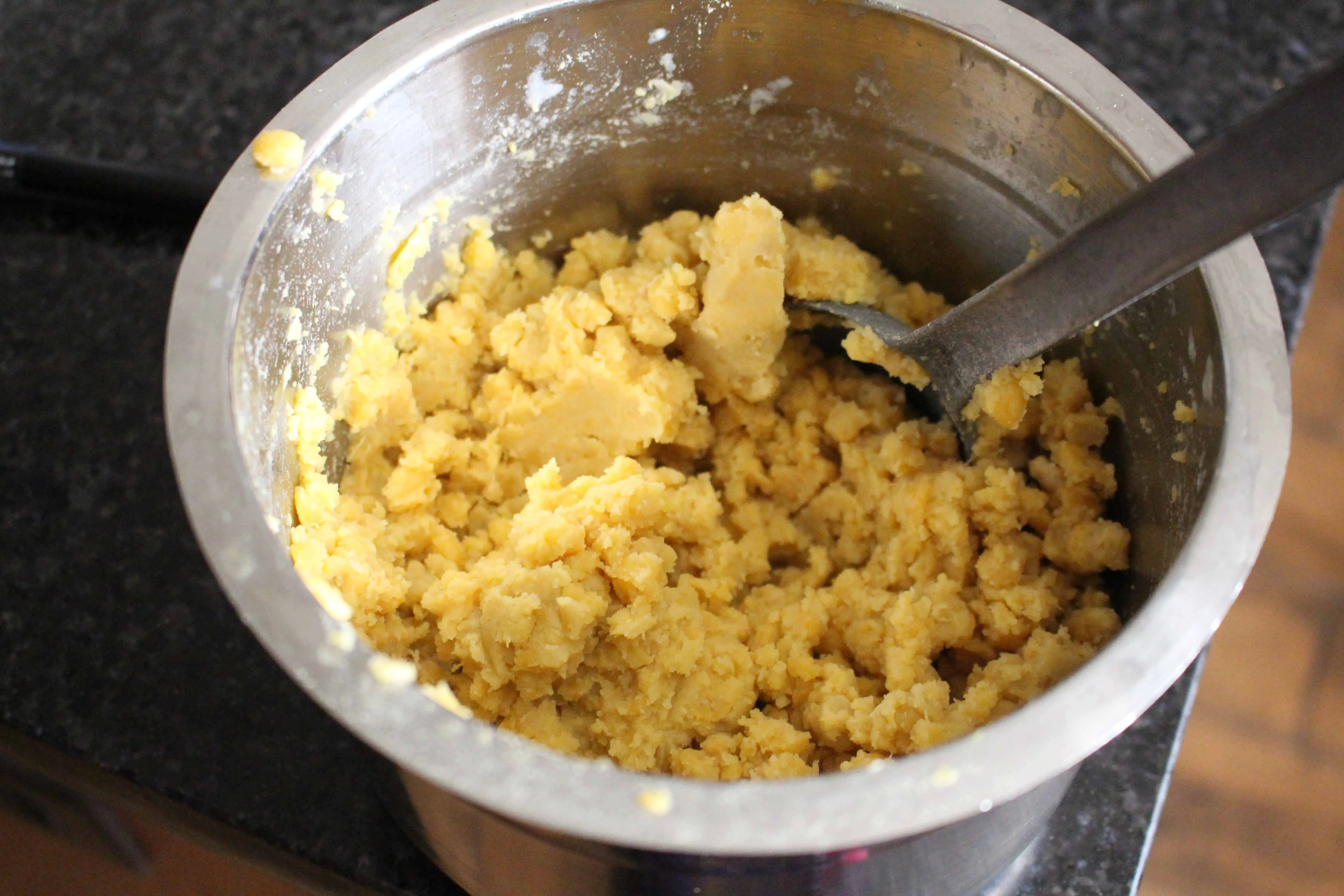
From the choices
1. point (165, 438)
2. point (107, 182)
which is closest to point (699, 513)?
point (165, 438)

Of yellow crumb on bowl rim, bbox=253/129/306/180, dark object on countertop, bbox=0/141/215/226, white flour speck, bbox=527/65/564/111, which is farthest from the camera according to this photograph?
dark object on countertop, bbox=0/141/215/226

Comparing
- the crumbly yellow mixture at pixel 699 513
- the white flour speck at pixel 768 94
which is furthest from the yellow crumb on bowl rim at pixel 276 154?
the white flour speck at pixel 768 94

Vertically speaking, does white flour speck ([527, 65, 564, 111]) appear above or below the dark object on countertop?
above

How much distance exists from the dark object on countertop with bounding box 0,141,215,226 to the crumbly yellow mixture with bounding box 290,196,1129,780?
0.29 metres

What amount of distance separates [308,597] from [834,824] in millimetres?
254

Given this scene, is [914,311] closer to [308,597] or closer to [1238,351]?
[1238,351]

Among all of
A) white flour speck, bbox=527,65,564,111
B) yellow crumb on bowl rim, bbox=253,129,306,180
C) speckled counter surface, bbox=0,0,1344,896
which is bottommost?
speckled counter surface, bbox=0,0,1344,896

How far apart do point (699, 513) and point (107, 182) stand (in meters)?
0.60

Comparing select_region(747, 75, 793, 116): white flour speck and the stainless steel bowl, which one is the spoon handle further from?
select_region(747, 75, 793, 116): white flour speck

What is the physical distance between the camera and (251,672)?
0.85 meters

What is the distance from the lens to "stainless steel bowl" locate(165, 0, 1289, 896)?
49 cm

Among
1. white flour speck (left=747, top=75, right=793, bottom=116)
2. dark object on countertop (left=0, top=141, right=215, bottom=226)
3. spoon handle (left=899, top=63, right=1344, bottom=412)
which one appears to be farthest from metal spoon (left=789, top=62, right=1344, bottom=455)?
dark object on countertop (left=0, top=141, right=215, bottom=226)

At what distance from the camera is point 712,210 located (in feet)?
2.97

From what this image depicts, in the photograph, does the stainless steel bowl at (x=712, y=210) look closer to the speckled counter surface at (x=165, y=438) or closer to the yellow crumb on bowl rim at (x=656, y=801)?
the yellow crumb on bowl rim at (x=656, y=801)
